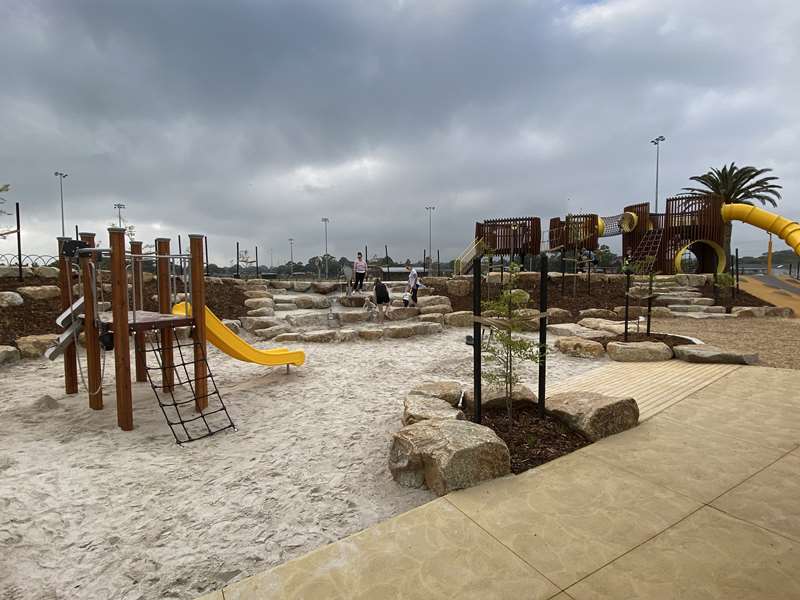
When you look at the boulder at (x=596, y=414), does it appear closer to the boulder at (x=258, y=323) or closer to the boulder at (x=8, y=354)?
the boulder at (x=258, y=323)

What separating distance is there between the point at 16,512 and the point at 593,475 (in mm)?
3924

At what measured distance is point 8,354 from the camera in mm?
7000

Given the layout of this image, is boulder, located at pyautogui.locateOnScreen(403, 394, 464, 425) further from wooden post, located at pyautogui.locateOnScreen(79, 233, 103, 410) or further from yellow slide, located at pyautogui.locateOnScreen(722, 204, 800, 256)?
yellow slide, located at pyautogui.locateOnScreen(722, 204, 800, 256)

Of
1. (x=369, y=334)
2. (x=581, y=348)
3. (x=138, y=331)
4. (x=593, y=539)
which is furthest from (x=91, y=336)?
(x=581, y=348)

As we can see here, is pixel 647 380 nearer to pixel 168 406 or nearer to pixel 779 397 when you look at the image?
pixel 779 397

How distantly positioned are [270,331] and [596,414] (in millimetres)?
7841

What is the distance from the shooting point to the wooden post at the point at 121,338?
13.9 feet

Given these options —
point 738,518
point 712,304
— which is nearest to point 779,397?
point 738,518

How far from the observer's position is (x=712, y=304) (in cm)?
1493

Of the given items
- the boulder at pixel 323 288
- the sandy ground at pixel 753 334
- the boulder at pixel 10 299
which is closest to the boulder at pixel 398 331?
the sandy ground at pixel 753 334

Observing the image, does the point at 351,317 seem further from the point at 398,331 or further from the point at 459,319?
the point at 459,319

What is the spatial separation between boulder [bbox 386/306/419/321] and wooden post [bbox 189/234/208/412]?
23.4 feet

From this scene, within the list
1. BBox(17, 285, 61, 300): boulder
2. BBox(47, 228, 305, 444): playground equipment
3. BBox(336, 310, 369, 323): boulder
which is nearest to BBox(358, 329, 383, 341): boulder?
BBox(336, 310, 369, 323): boulder

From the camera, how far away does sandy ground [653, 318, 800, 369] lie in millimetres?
7324
